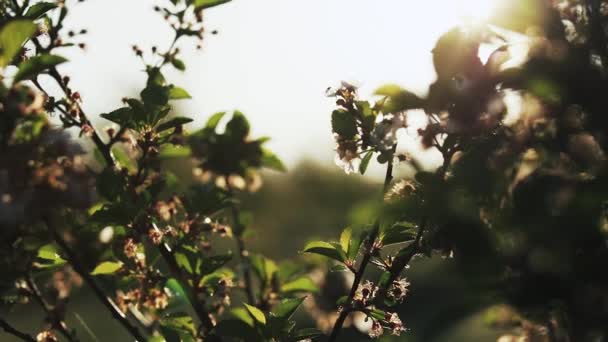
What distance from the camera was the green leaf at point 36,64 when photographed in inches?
57.1

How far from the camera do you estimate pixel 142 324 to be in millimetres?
2053

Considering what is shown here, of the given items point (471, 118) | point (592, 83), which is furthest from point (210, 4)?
point (592, 83)

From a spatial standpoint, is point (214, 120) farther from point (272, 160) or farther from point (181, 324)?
point (181, 324)

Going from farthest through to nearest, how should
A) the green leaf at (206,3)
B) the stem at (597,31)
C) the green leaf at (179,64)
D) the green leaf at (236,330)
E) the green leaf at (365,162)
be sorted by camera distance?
the green leaf at (179,64), the green leaf at (206,3), the green leaf at (365,162), the green leaf at (236,330), the stem at (597,31)

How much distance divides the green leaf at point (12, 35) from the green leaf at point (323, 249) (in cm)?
86

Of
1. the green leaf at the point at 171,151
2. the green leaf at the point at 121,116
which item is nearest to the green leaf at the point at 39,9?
the green leaf at the point at 121,116

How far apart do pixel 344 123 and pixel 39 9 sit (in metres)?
0.95

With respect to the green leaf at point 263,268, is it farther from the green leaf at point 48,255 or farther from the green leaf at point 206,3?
the green leaf at point 206,3

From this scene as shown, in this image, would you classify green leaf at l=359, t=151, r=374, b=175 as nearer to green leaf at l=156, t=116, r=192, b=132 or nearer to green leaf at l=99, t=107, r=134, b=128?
green leaf at l=156, t=116, r=192, b=132

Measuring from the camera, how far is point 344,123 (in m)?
1.71

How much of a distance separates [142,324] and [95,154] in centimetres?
61

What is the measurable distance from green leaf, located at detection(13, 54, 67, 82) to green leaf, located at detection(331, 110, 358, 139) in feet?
2.22

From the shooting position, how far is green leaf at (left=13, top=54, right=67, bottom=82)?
145 centimetres

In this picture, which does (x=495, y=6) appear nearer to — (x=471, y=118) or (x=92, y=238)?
(x=471, y=118)
